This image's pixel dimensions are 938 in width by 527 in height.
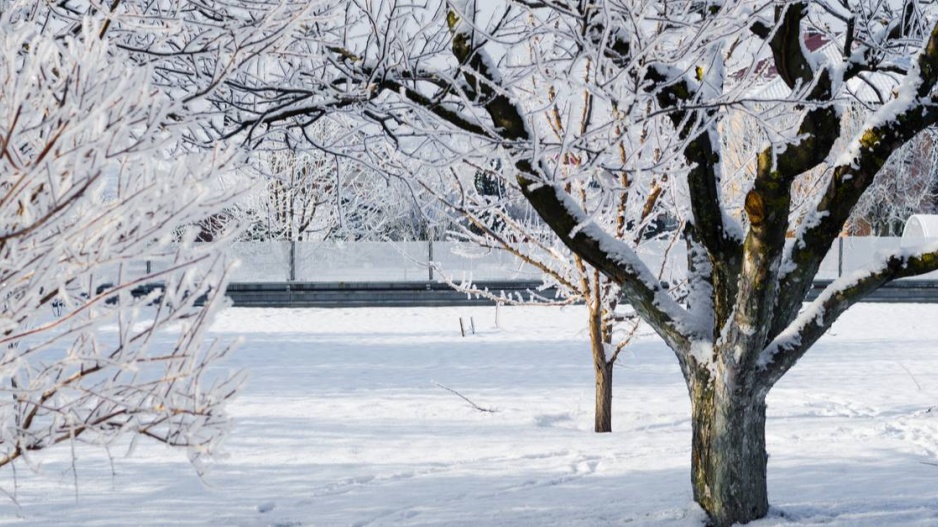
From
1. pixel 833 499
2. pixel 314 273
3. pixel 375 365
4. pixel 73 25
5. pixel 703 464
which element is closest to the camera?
pixel 73 25

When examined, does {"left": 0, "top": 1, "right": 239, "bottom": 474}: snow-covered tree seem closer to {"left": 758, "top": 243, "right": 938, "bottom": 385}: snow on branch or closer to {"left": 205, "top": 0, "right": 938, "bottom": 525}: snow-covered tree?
{"left": 205, "top": 0, "right": 938, "bottom": 525}: snow-covered tree

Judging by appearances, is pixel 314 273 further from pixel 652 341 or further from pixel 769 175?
pixel 769 175

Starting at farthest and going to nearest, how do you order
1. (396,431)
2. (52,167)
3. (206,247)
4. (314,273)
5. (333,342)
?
(314,273), (333,342), (396,431), (206,247), (52,167)

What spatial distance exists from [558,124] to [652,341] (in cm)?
992

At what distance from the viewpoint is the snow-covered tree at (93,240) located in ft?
7.95

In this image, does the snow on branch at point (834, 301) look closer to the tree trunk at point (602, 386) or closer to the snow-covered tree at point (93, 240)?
the snow-covered tree at point (93, 240)

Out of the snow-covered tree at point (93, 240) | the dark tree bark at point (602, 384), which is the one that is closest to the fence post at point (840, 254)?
the dark tree bark at point (602, 384)

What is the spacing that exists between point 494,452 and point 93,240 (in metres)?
6.88

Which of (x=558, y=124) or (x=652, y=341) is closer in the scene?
(x=558, y=124)

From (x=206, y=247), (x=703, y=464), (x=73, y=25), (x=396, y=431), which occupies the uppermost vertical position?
(x=73, y=25)

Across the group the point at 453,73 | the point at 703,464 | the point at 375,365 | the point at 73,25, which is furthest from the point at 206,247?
the point at 375,365

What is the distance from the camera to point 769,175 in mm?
4961

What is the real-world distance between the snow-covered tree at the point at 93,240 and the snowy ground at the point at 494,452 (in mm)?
535

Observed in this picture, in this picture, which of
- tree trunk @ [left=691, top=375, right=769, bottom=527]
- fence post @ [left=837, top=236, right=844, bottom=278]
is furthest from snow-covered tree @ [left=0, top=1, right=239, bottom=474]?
fence post @ [left=837, top=236, right=844, bottom=278]
